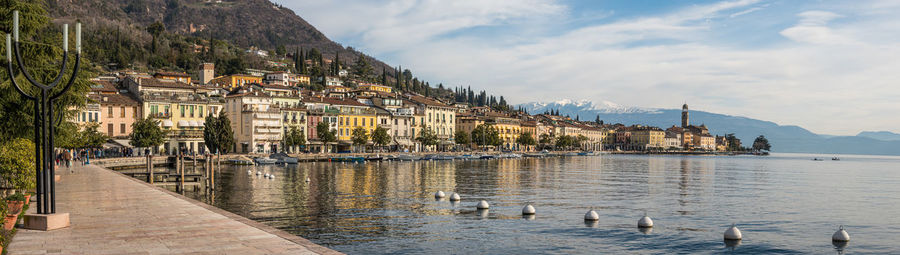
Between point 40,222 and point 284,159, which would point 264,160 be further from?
point 40,222

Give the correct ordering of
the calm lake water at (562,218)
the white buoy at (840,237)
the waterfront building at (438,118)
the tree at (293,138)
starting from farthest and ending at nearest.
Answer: the waterfront building at (438,118)
the tree at (293,138)
the white buoy at (840,237)
the calm lake water at (562,218)

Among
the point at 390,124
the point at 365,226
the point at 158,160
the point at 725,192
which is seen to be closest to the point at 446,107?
the point at 390,124

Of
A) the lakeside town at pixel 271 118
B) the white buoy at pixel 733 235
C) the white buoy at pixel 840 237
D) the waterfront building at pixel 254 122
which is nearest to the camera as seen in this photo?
the white buoy at pixel 733 235

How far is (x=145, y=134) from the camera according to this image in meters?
78.2

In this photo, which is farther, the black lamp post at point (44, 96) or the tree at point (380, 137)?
the tree at point (380, 137)

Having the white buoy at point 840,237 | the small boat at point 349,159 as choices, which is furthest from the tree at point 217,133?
the white buoy at point 840,237

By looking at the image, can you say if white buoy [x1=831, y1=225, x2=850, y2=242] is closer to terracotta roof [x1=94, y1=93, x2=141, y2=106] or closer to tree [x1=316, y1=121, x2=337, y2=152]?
terracotta roof [x1=94, y1=93, x2=141, y2=106]

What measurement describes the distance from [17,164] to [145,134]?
209ft

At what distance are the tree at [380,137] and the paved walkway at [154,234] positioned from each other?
89.5 meters

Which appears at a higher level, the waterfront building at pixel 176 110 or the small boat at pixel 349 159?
the waterfront building at pixel 176 110

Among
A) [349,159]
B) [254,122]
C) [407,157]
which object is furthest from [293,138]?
[407,157]

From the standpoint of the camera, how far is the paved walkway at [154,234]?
13.3 metres

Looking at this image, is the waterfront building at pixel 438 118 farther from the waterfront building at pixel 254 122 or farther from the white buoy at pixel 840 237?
the white buoy at pixel 840 237

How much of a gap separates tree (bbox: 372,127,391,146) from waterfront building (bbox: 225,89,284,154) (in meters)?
17.0
